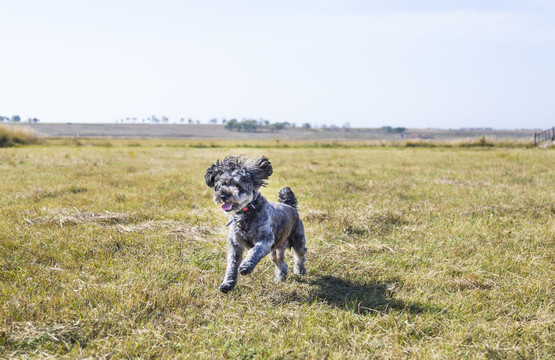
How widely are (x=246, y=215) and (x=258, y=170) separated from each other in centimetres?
60

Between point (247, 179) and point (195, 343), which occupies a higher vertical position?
point (247, 179)

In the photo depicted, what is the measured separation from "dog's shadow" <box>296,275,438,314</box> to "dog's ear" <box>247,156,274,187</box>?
162 centimetres

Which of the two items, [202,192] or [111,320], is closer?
[111,320]

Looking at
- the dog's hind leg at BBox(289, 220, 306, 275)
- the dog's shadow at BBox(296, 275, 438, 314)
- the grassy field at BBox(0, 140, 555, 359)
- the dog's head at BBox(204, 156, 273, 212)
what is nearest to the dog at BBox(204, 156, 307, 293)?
the dog's head at BBox(204, 156, 273, 212)

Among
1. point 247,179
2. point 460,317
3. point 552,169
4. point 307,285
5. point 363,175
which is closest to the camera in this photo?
point 460,317

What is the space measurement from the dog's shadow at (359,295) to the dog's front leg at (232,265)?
1027 millimetres

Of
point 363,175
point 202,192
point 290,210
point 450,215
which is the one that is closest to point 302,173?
point 363,175

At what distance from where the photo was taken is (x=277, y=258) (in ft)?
19.0

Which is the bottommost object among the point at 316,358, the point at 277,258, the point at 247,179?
the point at 316,358

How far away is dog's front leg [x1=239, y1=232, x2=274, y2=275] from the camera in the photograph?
455cm

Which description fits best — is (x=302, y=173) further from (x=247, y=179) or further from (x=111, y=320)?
(x=111, y=320)

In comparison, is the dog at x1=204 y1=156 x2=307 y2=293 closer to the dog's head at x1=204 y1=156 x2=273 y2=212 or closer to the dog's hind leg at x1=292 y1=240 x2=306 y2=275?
the dog's head at x1=204 y1=156 x2=273 y2=212

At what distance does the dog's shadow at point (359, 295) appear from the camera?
4.84 m

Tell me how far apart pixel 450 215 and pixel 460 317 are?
5451 mm
